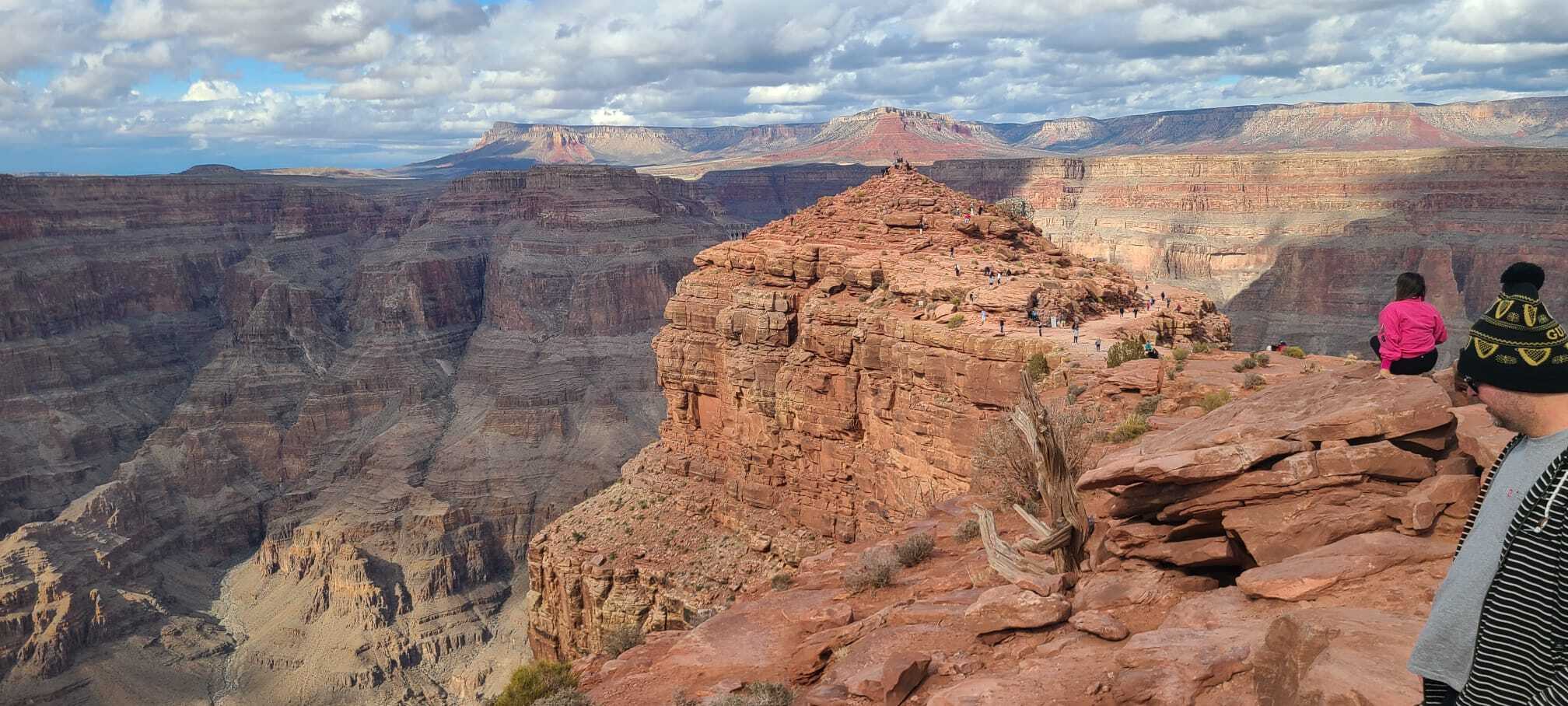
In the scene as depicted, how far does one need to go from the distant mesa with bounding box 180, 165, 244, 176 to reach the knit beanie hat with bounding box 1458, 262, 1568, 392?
14934 cm

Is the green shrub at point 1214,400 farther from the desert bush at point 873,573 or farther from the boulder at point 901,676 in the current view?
the boulder at point 901,676

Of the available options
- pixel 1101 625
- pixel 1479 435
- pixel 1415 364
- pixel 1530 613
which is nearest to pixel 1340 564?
pixel 1101 625

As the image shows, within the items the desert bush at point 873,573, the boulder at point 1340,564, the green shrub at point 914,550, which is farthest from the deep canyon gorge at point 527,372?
the green shrub at point 914,550

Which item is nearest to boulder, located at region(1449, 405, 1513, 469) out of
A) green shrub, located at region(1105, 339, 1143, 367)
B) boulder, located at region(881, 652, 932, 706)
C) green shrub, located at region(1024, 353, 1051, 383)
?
boulder, located at region(881, 652, 932, 706)

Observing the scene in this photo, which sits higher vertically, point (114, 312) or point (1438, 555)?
point (1438, 555)

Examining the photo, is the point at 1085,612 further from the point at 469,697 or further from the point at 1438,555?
the point at 469,697

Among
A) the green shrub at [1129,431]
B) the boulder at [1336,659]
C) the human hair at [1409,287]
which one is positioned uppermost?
the human hair at [1409,287]

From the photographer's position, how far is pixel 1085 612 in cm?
973

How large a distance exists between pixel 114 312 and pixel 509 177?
41920 mm

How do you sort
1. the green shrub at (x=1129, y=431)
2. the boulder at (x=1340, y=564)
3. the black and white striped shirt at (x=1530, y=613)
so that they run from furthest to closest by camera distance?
the green shrub at (x=1129, y=431), the boulder at (x=1340, y=564), the black and white striped shirt at (x=1530, y=613)

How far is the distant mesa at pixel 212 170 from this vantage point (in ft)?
431

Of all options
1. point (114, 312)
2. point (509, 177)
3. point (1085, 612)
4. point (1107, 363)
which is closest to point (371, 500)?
point (114, 312)

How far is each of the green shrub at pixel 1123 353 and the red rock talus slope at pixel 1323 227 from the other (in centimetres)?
6639

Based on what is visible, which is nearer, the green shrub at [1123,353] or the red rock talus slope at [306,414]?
the green shrub at [1123,353]
